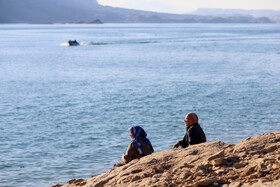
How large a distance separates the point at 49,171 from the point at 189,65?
3443 centimetres

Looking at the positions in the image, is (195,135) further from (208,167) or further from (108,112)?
(108,112)

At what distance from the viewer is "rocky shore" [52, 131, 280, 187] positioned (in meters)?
5.71

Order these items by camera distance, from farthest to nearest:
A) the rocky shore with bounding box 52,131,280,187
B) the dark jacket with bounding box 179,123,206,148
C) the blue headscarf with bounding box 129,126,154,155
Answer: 1. the dark jacket with bounding box 179,123,206,148
2. the blue headscarf with bounding box 129,126,154,155
3. the rocky shore with bounding box 52,131,280,187

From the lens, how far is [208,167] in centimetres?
630

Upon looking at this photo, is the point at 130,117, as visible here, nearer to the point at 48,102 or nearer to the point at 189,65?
the point at 48,102

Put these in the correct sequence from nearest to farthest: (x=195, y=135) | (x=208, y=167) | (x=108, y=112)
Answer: (x=208, y=167) → (x=195, y=135) → (x=108, y=112)

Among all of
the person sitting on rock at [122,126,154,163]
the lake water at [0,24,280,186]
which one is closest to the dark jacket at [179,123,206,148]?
the person sitting on rock at [122,126,154,163]

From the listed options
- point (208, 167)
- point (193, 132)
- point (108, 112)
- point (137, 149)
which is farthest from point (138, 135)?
point (108, 112)

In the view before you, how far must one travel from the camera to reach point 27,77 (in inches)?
1542

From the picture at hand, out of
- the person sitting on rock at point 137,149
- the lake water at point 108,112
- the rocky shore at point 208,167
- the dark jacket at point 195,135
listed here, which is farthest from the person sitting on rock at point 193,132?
the lake water at point 108,112

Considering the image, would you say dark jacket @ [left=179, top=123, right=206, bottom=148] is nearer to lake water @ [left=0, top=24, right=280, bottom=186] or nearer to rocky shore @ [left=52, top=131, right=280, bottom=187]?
rocky shore @ [left=52, top=131, right=280, bottom=187]

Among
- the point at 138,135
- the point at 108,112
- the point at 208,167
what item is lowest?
the point at 208,167

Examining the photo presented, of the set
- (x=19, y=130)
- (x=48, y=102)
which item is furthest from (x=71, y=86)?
(x=19, y=130)

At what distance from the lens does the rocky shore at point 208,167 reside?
571 centimetres
